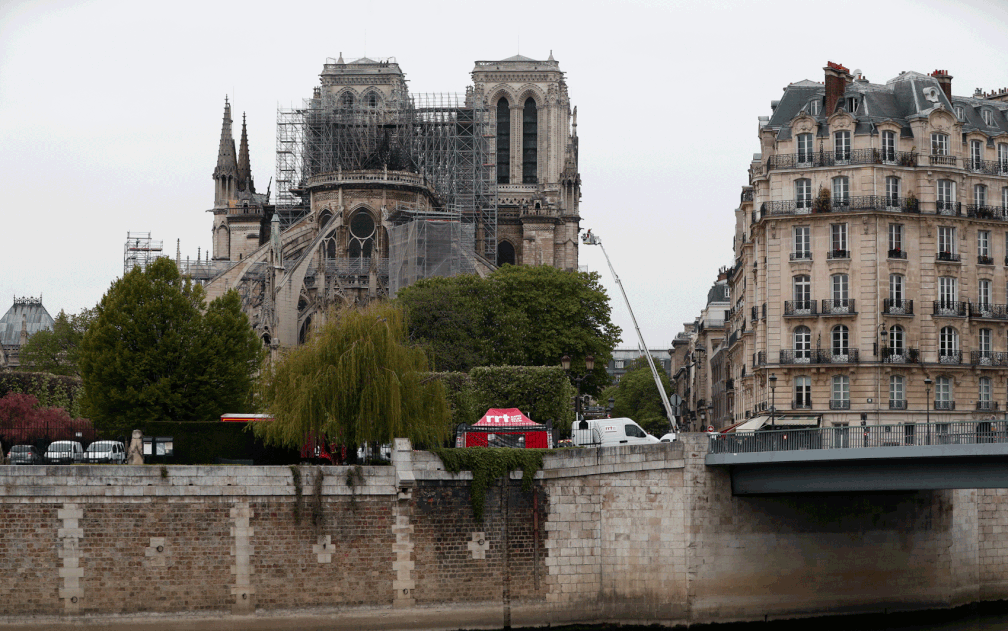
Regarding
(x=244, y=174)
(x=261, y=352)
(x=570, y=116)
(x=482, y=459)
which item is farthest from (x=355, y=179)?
(x=482, y=459)

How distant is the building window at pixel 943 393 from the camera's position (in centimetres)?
4750

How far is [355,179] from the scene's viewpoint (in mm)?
91375

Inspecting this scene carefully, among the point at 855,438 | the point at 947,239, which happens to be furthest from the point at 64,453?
the point at 947,239

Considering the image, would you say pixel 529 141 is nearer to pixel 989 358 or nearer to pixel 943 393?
pixel 989 358

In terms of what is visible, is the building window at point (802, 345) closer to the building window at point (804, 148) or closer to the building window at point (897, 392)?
the building window at point (897, 392)

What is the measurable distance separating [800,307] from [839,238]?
2.51 m

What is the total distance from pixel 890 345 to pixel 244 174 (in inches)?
2668

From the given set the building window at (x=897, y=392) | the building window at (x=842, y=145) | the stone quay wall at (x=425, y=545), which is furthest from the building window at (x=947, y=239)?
the stone quay wall at (x=425, y=545)

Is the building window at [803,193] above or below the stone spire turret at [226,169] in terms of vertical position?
below

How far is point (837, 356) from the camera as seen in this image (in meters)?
47.4

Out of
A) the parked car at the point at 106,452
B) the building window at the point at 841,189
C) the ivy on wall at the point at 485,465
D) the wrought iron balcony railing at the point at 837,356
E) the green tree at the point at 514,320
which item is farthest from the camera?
the green tree at the point at 514,320

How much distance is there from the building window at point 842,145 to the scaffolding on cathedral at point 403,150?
157 ft

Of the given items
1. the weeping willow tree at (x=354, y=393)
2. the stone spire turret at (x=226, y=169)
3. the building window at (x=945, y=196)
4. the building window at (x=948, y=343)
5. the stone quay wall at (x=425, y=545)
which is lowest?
the stone quay wall at (x=425, y=545)

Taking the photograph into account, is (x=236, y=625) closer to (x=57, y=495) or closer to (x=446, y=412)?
(x=57, y=495)
